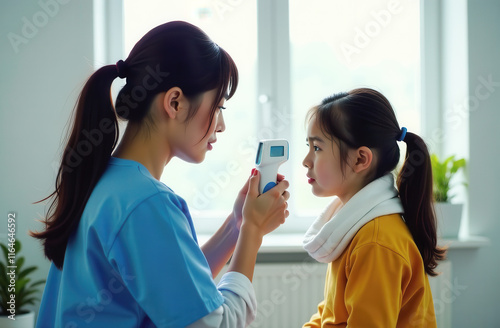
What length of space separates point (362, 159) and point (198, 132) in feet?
1.51

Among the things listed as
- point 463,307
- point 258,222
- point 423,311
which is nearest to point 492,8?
point 463,307

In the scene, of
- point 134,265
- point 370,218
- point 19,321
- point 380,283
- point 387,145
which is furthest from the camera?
point 19,321

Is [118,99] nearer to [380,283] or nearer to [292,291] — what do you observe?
[380,283]

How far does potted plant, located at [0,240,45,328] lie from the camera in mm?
1801

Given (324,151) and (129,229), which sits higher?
(324,151)

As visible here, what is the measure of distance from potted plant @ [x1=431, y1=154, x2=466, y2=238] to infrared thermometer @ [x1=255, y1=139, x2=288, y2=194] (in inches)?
48.5

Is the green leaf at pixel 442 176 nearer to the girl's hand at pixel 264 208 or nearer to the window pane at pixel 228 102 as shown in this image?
the window pane at pixel 228 102

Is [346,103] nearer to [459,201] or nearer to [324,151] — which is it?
[324,151]

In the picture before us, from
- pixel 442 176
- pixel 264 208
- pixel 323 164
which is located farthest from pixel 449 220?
pixel 264 208

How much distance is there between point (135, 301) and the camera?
73cm

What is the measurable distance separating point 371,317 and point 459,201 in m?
1.49

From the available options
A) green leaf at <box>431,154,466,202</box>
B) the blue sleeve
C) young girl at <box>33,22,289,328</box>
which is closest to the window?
green leaf at <box>431,154,466,202</box>

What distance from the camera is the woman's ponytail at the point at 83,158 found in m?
0.79

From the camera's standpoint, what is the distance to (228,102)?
228cm
